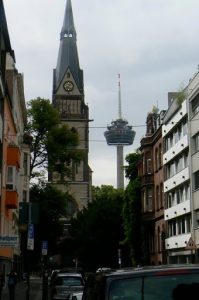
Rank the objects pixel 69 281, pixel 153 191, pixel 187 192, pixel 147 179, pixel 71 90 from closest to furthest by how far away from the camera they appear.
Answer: pixel 69 281 → pixel 187 192 → pixel 153 191 → pixel 147 179 → pixel 71 90

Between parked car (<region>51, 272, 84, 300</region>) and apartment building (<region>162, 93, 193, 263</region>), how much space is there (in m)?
25.2

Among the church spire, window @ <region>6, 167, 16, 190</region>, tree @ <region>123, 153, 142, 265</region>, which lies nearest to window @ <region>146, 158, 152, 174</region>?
tree @ <region>123, 153, 142, 265</region>

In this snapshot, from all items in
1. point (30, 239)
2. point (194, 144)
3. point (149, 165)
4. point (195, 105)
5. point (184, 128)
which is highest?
A: point (195, 105)

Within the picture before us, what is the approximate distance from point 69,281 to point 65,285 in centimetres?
35

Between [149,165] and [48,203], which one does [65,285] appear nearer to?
[48,203]

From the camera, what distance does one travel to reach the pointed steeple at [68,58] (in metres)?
119

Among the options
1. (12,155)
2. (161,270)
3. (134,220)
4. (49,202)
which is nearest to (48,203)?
(49,202)

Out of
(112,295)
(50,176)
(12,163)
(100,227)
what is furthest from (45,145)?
(112,295)

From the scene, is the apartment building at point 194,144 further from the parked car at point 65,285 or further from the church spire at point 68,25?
the church spire at point 68,25

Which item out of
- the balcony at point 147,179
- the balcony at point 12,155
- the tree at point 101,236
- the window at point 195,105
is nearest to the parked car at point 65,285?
the balcony at point 12,155

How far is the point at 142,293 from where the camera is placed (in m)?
6.02

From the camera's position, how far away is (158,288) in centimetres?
597

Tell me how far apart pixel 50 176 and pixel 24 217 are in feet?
137

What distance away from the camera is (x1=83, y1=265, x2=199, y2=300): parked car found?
592 centimetres
